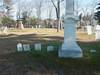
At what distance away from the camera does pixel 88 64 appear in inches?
371

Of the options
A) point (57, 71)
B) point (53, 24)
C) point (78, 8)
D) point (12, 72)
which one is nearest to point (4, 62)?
point (12, 72)

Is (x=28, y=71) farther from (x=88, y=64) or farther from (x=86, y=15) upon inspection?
(x=86, y=15)

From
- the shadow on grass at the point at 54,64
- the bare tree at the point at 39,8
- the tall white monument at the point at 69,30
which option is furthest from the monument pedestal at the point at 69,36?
the bare tree at the point at 39,8

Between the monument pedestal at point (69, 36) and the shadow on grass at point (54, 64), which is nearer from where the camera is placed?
the shadow on grass at point (54, 64)

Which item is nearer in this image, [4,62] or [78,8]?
[4,62]

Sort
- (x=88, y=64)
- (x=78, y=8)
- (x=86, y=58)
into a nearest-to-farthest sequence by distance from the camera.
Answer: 1. (x=88, y=64)
2. (x=86, y=58)
3. (x=78, y=8)

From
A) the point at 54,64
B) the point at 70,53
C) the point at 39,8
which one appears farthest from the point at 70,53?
the point at 39,8

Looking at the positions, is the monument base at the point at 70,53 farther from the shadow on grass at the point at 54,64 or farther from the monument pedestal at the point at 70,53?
the shadow on grass at the point at 54,64

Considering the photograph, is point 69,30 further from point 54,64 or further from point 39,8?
point 39,8

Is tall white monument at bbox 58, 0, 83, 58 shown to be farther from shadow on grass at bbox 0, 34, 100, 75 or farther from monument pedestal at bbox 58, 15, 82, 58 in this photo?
shadow on grass at bbox 0, 34, 100, 75

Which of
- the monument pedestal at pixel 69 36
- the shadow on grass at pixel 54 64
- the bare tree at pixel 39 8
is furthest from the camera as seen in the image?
the bare tree at pixel 39 8

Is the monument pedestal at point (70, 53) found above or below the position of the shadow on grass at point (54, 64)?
above

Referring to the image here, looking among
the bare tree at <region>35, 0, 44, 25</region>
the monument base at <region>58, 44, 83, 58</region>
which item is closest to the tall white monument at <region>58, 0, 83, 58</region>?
the monument base at <region>58, 44, 83, 58</region>

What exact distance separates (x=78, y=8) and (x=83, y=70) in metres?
69.8
